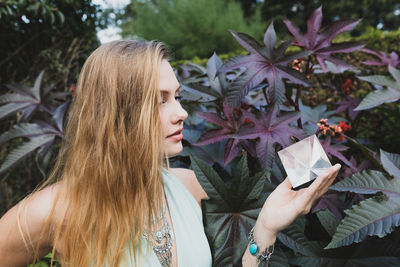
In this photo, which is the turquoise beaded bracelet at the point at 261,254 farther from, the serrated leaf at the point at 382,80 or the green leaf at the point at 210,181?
the serrated leaf at the point at 382,80

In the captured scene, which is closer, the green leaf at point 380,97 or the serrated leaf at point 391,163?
the serrated leaf at point 391,163

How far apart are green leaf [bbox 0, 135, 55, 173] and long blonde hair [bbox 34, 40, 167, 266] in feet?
2.39

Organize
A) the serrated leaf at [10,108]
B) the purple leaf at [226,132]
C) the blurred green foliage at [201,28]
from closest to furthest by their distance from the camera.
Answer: the purple leaf at [226,132] < the serrated leaf at [10,108] < the blurred green foliage at [201,28]

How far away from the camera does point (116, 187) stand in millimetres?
1149

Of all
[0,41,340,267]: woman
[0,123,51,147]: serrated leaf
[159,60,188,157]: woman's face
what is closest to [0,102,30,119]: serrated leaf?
[0,123,51,147]: serrated leaf

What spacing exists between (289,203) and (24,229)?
2.76 ft

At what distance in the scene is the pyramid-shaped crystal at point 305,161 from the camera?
0.91 meters

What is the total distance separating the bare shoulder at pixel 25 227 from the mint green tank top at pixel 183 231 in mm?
296

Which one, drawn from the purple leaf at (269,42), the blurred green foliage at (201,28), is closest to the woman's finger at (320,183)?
the purple leaf at (269,42)

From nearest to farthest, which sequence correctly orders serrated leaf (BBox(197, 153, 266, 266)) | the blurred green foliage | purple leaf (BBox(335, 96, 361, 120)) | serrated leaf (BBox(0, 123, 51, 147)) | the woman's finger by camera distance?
the woman's finger → serrated leaf (BBox(197, 153, 266, 266)) → purple leaf (BBox(335, 96, 361, 120)) → serrated leaf (BBox(0, 123, 51, 147)) → the blurred green foliage

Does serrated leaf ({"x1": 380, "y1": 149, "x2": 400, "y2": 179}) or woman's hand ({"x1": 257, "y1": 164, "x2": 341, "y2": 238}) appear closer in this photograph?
woman's hand ({"x1": 257, "y1": 164, "x2": 341, "y2": 238})

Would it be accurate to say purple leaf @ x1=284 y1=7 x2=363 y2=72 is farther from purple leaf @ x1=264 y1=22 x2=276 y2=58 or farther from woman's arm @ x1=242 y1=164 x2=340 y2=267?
woman's arm @ x1=242 y1=164 x2=340 y2=267

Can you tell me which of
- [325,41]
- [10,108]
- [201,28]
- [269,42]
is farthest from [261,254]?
[201,28]

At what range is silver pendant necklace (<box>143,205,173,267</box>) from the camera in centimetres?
112
